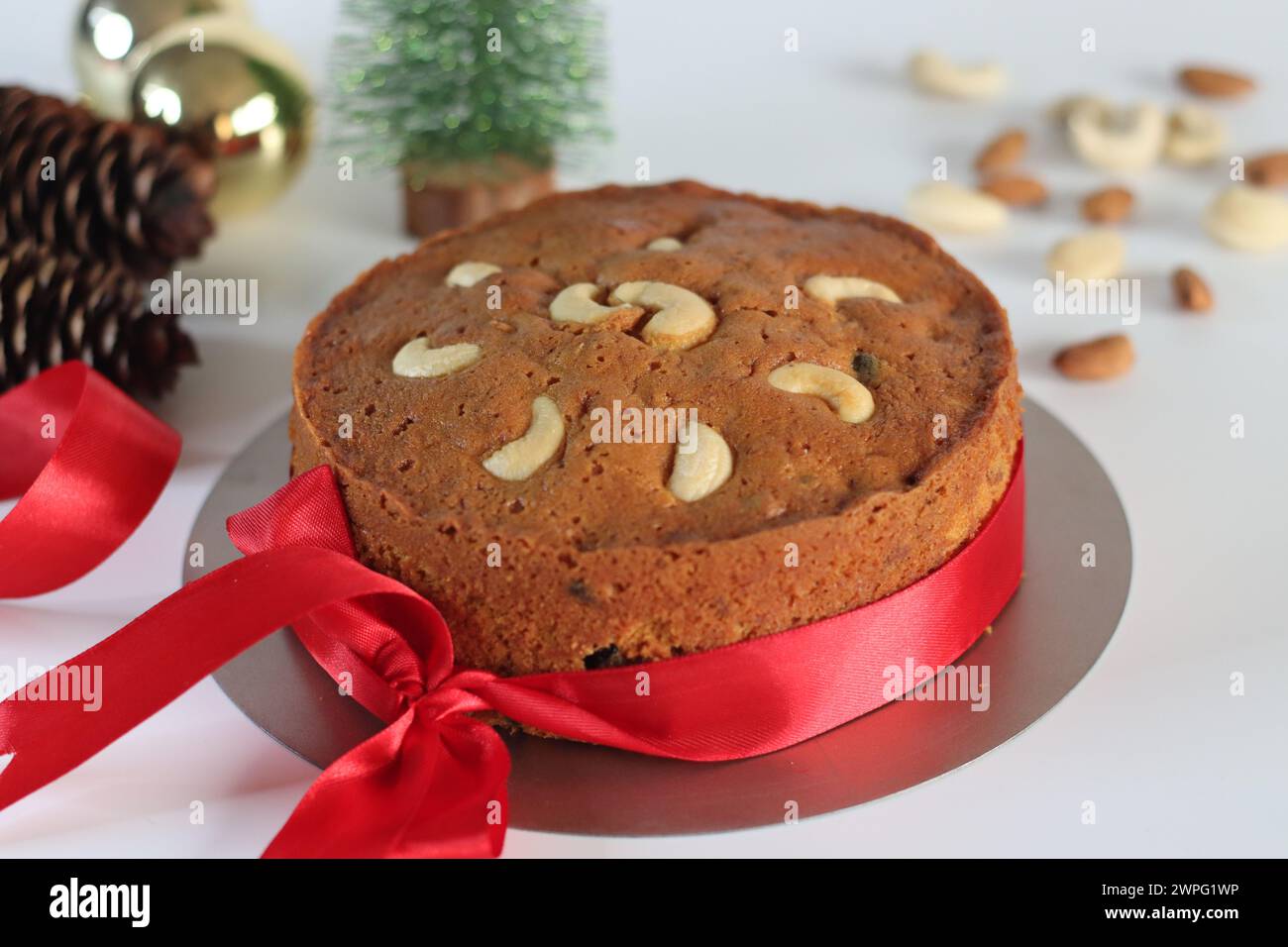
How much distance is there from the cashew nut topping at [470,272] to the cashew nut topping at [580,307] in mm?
130

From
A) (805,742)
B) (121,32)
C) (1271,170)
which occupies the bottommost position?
(805,742)

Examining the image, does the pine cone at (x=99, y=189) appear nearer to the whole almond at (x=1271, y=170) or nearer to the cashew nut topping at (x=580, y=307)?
the cashew nut topping at (x=580, y=307)

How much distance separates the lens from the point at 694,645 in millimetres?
1672

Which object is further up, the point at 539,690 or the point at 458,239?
the point at 458,239

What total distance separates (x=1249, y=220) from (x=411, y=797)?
1.85 meters

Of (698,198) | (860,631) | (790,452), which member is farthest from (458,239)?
(860,631)

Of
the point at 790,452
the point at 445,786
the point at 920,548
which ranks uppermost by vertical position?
the point at 790,452

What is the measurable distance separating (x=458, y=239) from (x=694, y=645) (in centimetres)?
77

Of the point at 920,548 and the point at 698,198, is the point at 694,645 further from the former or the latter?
the point at 698,198

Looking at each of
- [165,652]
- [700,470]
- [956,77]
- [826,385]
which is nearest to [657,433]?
[700,470]

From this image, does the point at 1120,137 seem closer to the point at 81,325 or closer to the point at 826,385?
the point at 826,385

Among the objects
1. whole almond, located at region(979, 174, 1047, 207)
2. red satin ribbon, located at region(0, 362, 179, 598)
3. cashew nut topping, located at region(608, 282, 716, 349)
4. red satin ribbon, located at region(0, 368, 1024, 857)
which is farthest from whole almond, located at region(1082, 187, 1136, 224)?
red satin ribbon, located at region(0, 362, 179, 598)

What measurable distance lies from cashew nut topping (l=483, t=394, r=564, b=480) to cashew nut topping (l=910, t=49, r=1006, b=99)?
1.75 meters

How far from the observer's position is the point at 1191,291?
2631 mm
